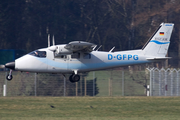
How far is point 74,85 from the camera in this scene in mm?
25516

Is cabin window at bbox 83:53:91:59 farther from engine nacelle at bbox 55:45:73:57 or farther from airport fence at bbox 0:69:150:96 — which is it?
airport fence at bbox 0:69:150:96

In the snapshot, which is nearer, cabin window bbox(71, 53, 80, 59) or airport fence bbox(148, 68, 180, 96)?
cabin window bbox(71, 53, 80, 59)

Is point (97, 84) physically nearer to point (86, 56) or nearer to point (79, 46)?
point (86, 56)

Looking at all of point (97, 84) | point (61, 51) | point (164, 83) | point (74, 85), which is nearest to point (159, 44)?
point (164, 83)

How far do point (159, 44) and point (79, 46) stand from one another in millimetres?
6068

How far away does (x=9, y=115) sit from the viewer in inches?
576

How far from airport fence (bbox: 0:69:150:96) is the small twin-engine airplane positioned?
5.12 meters

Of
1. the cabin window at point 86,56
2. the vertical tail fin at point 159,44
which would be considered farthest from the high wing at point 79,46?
the vertical tail fin at point 159,44

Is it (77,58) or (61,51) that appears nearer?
(61,51)

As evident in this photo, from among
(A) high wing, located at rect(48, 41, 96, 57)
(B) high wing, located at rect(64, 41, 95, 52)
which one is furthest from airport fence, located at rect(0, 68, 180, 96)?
(B) high wing, located at rect(64, 41, 95, 52)

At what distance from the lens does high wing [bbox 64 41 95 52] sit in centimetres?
1844

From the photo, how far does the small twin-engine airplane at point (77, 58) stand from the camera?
19.2 m

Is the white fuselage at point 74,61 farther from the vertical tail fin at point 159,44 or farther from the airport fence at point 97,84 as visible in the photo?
the airport fence at point 97,84

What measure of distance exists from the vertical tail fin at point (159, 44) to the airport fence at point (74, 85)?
17.5 feet
